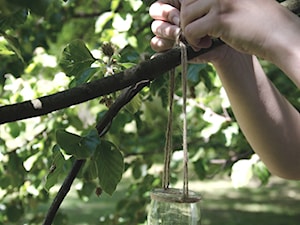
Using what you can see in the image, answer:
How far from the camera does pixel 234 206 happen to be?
799 centimetres

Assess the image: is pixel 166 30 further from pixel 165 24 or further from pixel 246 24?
pixel 246 24

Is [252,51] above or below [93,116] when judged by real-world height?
below

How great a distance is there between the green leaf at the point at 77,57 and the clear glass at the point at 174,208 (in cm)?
44

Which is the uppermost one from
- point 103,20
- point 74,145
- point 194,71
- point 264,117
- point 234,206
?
point 103,20

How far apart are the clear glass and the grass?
17.5ft

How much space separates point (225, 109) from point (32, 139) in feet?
2.39

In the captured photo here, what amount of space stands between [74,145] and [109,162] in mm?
118

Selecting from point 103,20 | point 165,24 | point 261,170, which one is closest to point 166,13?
point 165,24

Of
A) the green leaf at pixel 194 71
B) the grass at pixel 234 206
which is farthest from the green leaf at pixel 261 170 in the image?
the grass at pixel 234 206

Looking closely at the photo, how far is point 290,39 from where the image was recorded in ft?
3.01

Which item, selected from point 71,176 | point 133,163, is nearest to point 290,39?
point 71,176

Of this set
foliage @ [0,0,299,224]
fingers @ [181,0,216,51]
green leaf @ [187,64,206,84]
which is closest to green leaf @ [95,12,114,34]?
foliage @ [0,0,299,224]

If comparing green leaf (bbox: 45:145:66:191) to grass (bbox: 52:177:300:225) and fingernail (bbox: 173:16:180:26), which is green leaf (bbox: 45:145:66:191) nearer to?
fingernail (bbox: 173:16:180:26)

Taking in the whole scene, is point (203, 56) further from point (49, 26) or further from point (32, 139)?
point (49, 26)
